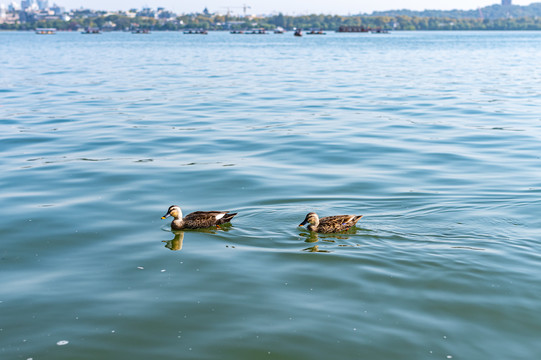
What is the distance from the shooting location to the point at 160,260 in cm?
1221

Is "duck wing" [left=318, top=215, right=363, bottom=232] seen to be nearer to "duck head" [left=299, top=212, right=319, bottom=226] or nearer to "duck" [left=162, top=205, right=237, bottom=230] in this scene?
"duck head" [left=299, top=212, right=319, bottom=226]

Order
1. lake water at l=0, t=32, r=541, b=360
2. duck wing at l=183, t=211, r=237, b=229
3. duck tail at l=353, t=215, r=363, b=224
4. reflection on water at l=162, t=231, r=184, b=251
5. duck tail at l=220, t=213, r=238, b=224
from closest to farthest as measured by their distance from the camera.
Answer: lake water at l=0, t=32, r=541, b=360 → reflection on water at l=162, t=231, r=184, b=251 → duck tail at l=353, t=215, r=363, b=224 → duck wing at l=183, t=211, r=237, b=229 → duck tail at l=220, t=213, r=238, b=224

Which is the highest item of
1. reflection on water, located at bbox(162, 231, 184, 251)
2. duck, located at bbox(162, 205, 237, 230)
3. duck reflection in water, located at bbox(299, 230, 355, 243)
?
duck, located at bbox(162, 205, 237, 230)

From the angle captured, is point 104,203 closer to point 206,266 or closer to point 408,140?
point 206,266

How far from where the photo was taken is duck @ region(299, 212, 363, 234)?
13047 mm

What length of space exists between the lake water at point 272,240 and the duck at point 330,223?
22 cm

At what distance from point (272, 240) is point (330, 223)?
4.05 feet

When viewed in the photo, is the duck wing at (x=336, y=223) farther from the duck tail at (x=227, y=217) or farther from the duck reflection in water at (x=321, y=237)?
the duck tail at (x=227, y=217)

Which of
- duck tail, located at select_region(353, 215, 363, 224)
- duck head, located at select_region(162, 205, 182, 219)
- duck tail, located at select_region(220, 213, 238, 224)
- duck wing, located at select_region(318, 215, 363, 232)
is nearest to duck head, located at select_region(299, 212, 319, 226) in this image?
duck wing, located at select_region(318, 215, 363, 232)

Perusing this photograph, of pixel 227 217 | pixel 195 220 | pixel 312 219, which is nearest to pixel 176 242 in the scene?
pixel 195 220

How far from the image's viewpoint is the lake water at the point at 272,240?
919cm

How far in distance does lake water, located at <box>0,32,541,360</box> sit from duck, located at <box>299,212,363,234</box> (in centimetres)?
22

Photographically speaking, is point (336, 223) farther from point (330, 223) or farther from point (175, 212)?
point (175, 212)

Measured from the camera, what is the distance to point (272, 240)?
42.9 ft
